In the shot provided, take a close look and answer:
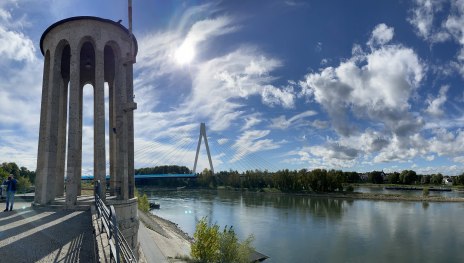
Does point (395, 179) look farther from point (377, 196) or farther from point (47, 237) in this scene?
point (47, 237)

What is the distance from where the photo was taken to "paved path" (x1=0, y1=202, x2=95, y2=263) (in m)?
7.25

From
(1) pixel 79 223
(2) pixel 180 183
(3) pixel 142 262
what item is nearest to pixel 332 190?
(2) pixel 180 183

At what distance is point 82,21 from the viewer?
52.4ft

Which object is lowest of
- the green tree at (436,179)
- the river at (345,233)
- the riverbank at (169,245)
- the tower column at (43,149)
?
the river at (345,233)

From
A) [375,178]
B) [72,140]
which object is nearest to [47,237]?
[72,140]

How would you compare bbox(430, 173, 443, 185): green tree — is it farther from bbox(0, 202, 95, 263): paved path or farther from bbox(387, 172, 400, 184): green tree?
bbox(0, 202, 95, 263): paved path

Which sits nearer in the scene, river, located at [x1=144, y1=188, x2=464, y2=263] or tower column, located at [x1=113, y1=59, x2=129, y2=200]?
tower column, located at [x1=113, y1=59, x2=129, y2=200]

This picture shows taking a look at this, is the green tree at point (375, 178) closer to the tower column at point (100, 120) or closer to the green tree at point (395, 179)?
the green tree at point (395, 179)

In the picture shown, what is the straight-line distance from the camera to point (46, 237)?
350 inches

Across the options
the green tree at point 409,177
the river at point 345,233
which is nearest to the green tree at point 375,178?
the green tree at point 409,177

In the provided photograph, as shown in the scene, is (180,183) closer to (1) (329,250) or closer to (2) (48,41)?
(1) (329,250)

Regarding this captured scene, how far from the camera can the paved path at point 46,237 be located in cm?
725

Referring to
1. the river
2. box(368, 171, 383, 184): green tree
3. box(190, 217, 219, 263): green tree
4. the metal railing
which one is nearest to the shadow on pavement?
the metal railing

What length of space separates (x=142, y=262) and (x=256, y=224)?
77.3ft
